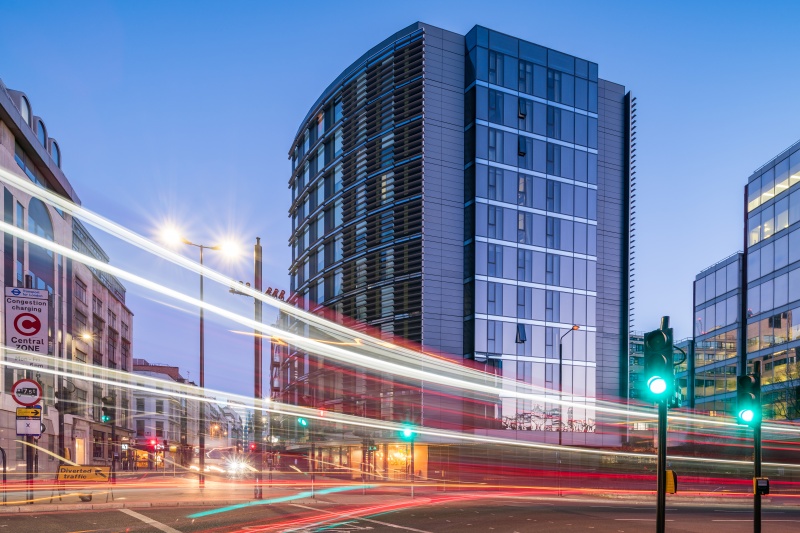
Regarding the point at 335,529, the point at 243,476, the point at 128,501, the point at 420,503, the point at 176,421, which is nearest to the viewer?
the point at 335,529

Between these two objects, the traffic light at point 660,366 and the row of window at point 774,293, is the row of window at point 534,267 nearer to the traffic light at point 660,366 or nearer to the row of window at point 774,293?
the row of window at point 774,293

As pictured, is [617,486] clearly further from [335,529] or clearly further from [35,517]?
[35,517]

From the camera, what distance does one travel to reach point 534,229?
6303 centimetres

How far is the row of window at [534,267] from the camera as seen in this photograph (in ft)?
197

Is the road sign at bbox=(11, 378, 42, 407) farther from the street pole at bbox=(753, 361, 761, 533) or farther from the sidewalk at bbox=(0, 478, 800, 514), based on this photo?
the street pole at bbox=(753, 361, 761, 533)

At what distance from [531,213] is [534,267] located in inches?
191

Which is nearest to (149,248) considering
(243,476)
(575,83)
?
(243,476)

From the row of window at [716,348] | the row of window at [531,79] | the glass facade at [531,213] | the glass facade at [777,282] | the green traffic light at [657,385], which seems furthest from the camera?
the row of window at [716,348]

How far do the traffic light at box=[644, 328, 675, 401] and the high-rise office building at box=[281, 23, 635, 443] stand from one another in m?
47.0

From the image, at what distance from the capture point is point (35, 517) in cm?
2292

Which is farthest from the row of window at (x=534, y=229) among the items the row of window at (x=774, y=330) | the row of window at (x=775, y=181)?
the row of window at (x=774, y=330)

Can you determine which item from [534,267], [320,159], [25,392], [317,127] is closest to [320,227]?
[320,159]

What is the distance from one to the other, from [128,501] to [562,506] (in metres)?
17.6

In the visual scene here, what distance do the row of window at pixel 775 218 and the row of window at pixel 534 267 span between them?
14.7 meters
